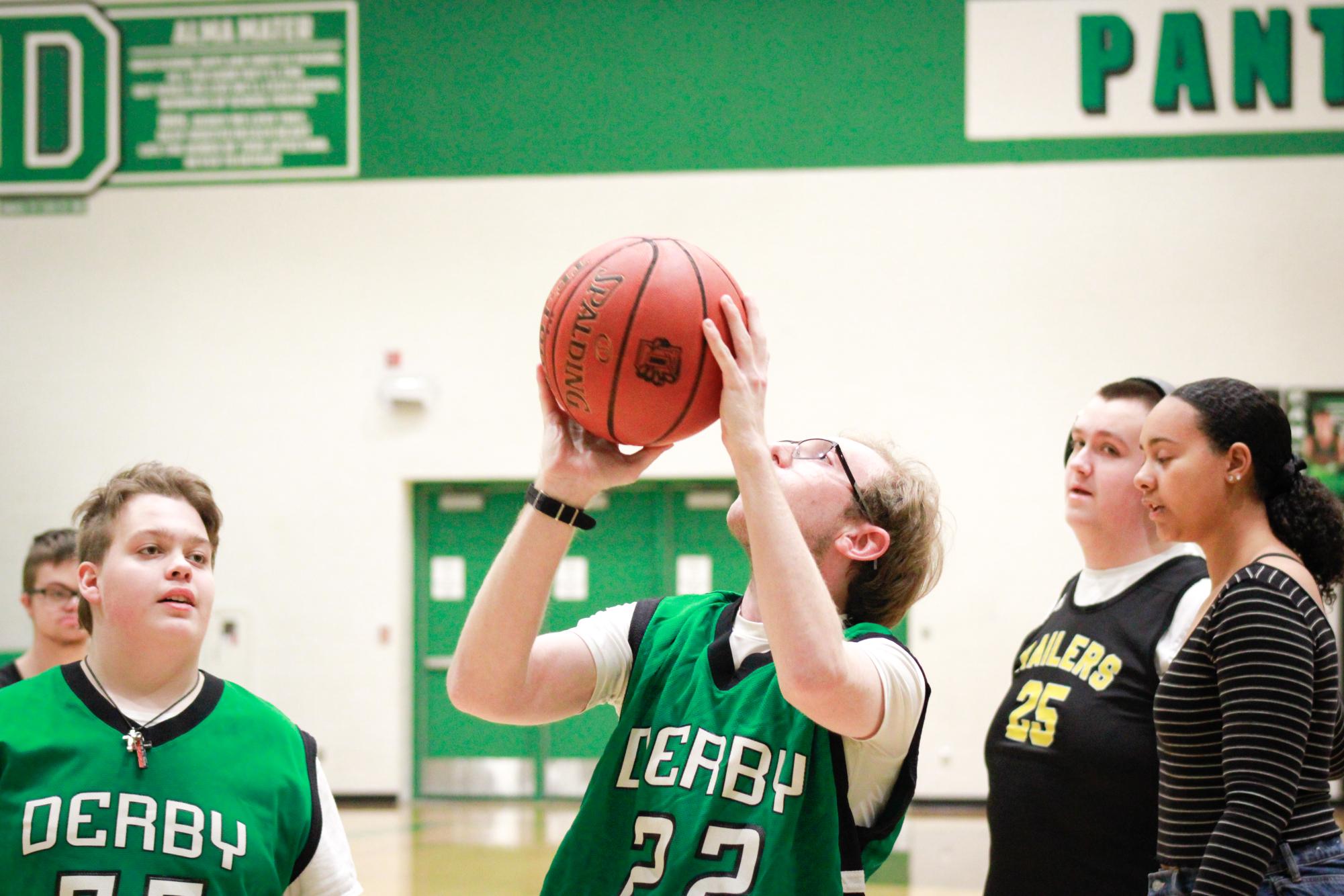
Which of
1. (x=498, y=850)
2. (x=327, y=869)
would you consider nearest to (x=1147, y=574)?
(x=327, y=869)

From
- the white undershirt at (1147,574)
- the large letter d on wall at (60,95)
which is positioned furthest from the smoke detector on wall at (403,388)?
the white undershirt at (1147,574)

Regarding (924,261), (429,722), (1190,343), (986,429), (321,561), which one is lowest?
(429,722)

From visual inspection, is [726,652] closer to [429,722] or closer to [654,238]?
[654,238]

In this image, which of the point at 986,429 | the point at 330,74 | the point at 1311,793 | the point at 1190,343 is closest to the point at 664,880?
the point at 1311,793

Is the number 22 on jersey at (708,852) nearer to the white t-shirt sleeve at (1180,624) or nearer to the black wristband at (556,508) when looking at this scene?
the black wristband at (556,508)

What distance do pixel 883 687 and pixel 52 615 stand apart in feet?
8.40

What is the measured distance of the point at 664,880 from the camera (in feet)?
5.36

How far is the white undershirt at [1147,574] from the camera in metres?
2.35

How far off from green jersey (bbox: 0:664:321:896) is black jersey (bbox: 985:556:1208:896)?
4.65 ft

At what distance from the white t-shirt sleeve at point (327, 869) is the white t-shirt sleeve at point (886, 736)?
0.85 meters

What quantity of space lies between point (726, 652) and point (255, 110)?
792cm

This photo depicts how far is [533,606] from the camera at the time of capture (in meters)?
1.71

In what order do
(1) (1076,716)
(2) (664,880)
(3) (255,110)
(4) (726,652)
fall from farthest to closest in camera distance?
(3) (255,110)
(1) (1076,716)
(4) (726,652)
(2) (664,880)

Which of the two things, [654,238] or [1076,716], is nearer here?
[654,238]
